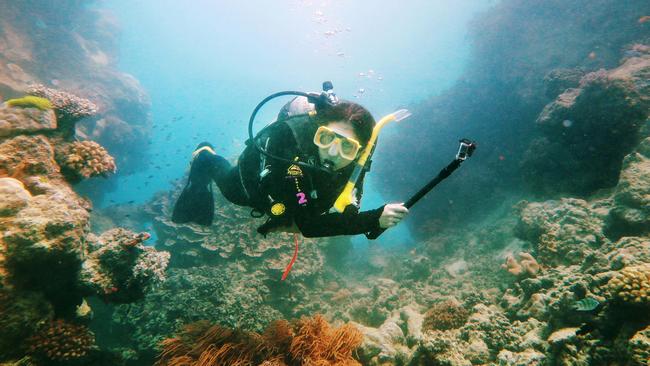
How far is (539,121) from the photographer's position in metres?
11.0

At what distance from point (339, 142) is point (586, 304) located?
3.63 meters

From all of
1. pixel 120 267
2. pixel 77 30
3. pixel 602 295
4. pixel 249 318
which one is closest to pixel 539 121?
pixel 602 295

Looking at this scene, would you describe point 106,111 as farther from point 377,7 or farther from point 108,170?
point 377,7

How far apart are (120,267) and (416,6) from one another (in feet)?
166

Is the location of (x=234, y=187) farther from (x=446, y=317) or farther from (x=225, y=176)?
(x=446, y=317)

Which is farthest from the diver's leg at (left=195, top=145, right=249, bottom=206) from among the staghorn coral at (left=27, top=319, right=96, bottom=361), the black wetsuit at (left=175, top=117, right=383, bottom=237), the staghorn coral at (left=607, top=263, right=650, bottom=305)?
the staghorn coral at (left=607, top=263, right=650, bottom=305)

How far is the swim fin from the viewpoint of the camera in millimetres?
5906

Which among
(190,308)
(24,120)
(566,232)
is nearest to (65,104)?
(24,120)

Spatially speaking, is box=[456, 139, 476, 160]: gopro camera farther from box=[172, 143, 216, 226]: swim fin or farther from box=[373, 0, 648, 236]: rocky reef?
box=[373, 0, 648, 236]: rocky reef

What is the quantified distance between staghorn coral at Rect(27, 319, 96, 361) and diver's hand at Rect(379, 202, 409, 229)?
15.7ft

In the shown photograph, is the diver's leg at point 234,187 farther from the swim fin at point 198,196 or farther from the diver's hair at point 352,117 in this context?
the diver's hair at point 352,117

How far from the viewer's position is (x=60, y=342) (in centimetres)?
418

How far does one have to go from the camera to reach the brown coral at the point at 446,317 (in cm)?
546

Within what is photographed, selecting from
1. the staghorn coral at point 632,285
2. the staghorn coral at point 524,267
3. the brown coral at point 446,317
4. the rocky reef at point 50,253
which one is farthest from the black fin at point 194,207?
the staghorn coral at point 524,267
